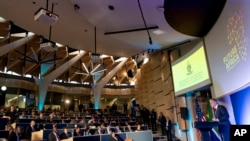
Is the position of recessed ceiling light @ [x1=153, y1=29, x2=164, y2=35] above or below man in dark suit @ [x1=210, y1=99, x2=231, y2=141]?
above

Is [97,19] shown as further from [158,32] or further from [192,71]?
[192,71]

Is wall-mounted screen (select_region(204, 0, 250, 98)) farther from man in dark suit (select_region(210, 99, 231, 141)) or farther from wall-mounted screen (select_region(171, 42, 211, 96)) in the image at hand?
man in dark suit (select_region(210, 99, 231, 141))

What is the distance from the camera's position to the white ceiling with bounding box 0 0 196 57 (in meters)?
7.05

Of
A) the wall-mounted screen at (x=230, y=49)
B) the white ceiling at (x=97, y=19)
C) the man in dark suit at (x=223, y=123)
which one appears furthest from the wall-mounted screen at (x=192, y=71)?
the man in dark suit at (x=223, y=123)

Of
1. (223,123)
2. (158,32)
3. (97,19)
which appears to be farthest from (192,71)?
(97,19)

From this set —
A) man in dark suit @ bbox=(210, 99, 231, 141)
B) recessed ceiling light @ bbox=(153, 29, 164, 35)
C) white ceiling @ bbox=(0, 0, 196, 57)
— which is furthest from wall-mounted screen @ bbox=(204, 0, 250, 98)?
recessed ceiling light @ bbox=(153, 29, 164, 35)

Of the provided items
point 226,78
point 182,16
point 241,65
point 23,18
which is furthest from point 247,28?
point 23,18

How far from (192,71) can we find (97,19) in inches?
151

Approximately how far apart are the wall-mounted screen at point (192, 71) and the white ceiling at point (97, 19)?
4.16 feet

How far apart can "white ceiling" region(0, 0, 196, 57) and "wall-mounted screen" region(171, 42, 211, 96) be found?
4.16 ft

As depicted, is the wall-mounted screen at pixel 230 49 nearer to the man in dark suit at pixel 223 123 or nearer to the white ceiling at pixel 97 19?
the man in dark suit at pixel 223 123

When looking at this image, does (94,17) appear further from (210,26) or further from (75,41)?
(75,41)

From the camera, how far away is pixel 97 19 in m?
7.96

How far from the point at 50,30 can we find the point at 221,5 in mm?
7999
